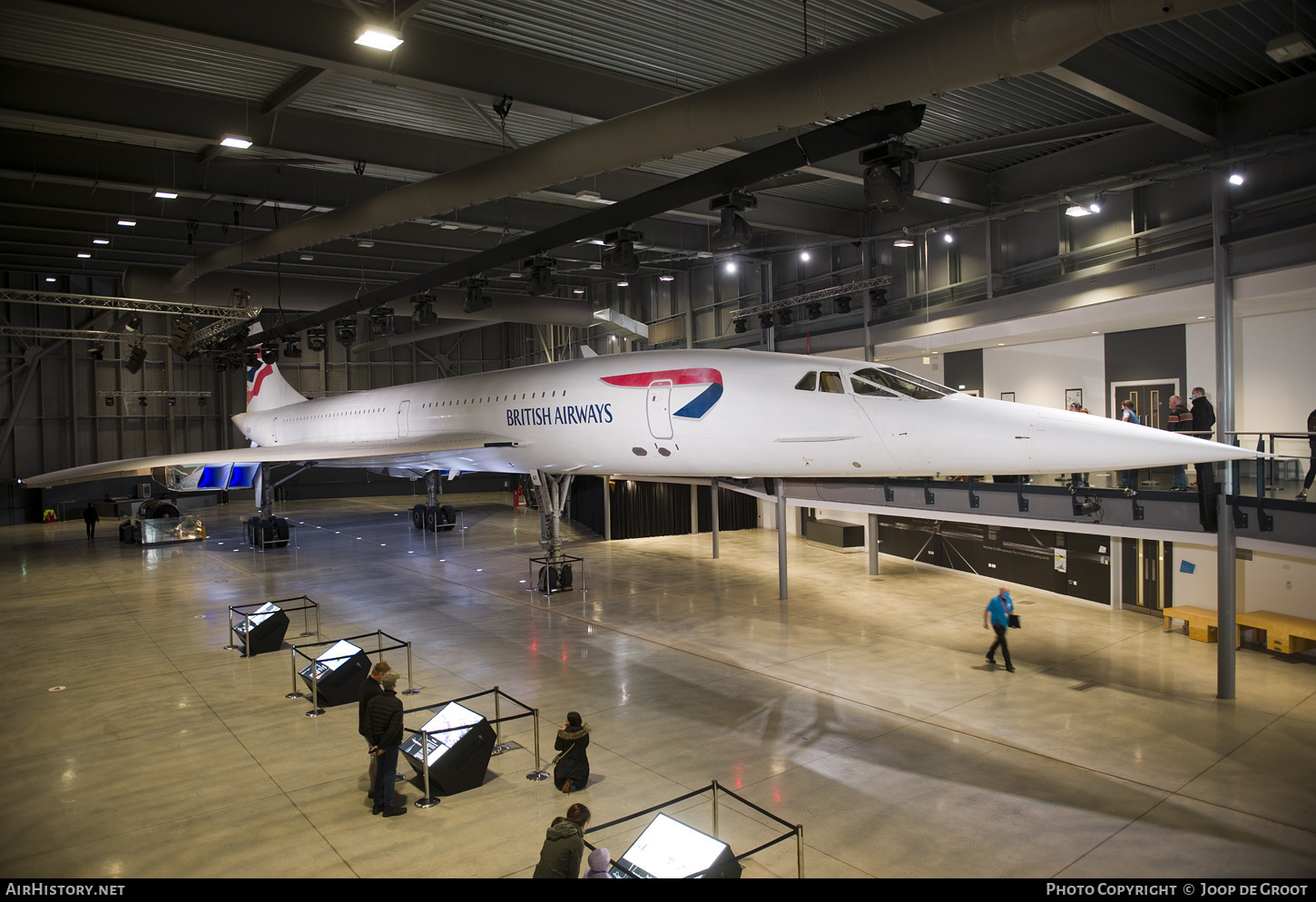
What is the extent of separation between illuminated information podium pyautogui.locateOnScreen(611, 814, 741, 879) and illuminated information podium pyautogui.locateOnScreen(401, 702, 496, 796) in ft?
8.26

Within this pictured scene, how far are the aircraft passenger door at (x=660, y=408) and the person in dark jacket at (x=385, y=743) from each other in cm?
577

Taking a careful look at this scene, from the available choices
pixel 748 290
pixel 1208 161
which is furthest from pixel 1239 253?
pixel 748 290

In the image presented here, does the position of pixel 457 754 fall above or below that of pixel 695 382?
below

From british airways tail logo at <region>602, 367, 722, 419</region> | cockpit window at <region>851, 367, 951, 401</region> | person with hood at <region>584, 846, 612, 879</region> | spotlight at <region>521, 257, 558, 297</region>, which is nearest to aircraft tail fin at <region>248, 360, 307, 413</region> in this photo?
spotlight at <region>521, 257, 558, 297</region>

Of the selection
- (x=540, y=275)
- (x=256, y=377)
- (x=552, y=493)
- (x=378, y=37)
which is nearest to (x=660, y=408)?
(x=540, y=275)

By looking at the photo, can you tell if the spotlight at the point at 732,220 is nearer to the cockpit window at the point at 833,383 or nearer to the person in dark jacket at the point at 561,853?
the cockpit window at the point at 833,383

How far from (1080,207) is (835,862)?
37.8 feet

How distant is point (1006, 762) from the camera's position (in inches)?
302

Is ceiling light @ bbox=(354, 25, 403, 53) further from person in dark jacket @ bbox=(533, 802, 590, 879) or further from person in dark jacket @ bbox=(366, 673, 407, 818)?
person in dark jacket @ bbox=(533, 802, 590, 879)

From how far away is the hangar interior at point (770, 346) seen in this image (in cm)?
650

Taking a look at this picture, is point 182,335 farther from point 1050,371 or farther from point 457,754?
point 1050,371

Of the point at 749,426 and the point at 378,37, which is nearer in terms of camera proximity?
the point at 378,37

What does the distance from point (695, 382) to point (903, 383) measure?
2994mm

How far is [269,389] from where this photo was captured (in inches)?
1048
